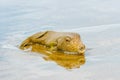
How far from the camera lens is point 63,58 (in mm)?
8406

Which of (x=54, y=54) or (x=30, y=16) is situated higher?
(x=54, y=54)

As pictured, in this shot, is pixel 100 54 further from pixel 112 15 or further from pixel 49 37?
pixel 112 15

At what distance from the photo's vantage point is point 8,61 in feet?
28.4

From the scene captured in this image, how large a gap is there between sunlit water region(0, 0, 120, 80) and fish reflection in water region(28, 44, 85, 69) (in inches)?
5.3

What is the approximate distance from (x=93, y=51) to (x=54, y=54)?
0.90m

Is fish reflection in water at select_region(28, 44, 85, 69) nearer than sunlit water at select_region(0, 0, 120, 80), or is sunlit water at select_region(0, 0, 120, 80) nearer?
sunlit water at select_region(0, 0, 120, 80)

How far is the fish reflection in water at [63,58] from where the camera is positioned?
7895 mm

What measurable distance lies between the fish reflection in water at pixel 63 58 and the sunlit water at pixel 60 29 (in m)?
0.14

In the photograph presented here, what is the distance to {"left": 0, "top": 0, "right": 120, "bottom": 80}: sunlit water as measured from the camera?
732cm

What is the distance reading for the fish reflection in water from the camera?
Result: 7.89 metres

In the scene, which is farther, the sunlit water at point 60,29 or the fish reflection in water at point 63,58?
the fish reflection in water at point 63,58

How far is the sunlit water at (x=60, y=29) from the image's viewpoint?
7323 millimetres

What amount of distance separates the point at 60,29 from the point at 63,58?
154 inches

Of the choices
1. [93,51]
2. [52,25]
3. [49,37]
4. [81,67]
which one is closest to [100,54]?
[93,51]
